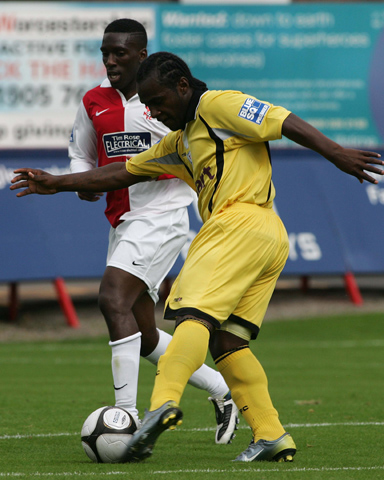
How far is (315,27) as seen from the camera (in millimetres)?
17469

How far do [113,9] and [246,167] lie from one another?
42.0 ft

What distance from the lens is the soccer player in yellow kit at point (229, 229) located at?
4.77 m

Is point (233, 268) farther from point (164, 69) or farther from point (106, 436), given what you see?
point (106, 436)

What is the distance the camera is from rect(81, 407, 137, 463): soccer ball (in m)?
5.21

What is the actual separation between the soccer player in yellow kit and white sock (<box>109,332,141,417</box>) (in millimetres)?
522

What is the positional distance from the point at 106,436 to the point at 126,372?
1.79 ft

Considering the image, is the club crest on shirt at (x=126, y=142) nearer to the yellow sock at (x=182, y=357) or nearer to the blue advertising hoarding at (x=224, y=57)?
the yellow sock at (x=182, y=357)

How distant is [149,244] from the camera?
616cm

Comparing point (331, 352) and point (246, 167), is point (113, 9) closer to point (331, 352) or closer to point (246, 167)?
point (331, 352)

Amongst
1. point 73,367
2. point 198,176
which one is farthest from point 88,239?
point 198,176

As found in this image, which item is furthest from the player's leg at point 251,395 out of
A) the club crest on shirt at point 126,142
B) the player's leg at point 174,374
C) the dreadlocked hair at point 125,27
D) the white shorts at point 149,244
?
the dreadlocked hair at point 125,27

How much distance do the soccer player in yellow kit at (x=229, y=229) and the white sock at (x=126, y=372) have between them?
522mm

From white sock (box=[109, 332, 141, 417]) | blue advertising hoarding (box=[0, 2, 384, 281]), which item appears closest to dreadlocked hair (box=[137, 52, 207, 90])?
white sock (box=[109, 332, 141, 417])

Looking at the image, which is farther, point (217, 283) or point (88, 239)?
point (88, 239)
